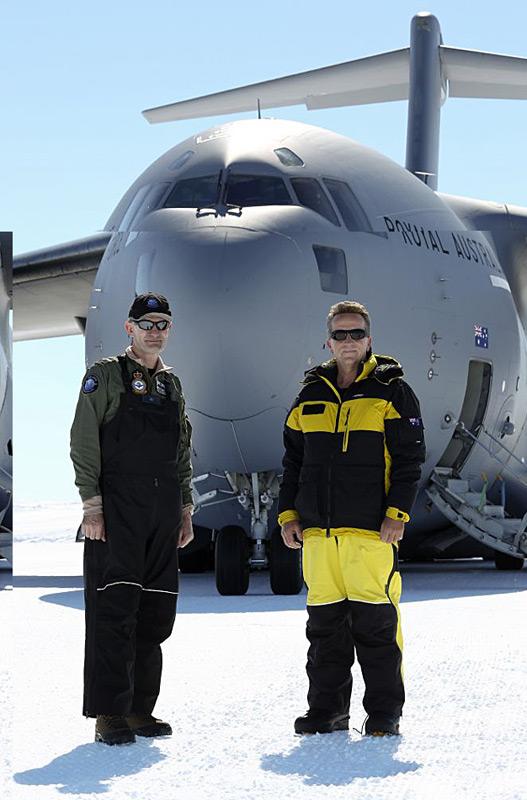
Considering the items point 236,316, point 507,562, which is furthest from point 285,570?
point 507,562

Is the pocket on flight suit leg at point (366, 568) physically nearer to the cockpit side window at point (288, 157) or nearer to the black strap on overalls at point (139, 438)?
the black strap on overalls at point (139, 438)

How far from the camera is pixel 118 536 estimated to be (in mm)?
4496

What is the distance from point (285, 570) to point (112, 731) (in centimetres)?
549

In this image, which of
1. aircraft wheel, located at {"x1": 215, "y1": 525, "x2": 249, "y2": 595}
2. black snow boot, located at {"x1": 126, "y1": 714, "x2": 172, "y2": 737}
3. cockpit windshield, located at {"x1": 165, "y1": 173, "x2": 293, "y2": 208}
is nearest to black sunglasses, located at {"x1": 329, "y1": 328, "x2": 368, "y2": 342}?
black snow boot, located at {"x1": 126, "y1": 714, "x2": 172, "y2": 737}

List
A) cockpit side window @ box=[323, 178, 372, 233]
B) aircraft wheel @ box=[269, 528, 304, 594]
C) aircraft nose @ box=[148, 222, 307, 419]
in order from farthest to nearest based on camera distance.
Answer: cockpit side window @ box=[323, 178, 372, 233], aircraft nose @ box=[148, 222, 307, 419], aircraft wheel @ box=[269, 528, 304, 594]

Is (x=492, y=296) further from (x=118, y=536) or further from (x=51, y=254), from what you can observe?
(x=118, y=536)

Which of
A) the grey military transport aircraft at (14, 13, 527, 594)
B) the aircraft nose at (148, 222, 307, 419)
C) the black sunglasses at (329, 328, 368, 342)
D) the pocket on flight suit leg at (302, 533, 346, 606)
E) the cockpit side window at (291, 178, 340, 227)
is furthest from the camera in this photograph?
the cockpit side window at (291, 178, 340, 227)

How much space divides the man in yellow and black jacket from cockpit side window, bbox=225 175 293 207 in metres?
6.07

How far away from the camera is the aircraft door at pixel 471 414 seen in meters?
12.6

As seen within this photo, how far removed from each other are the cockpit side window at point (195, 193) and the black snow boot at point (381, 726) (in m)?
6.80

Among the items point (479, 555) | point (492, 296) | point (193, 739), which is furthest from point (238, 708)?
point (479, 555)

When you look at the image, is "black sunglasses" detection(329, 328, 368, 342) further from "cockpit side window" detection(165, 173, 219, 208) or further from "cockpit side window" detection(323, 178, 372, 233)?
"cockpit side window" detection(323, 178, 372, 233)

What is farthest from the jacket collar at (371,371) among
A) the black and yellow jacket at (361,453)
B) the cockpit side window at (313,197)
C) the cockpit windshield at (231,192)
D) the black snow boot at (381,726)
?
the cockpit side window at (313,197)

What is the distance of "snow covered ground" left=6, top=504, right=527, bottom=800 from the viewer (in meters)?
3.72
